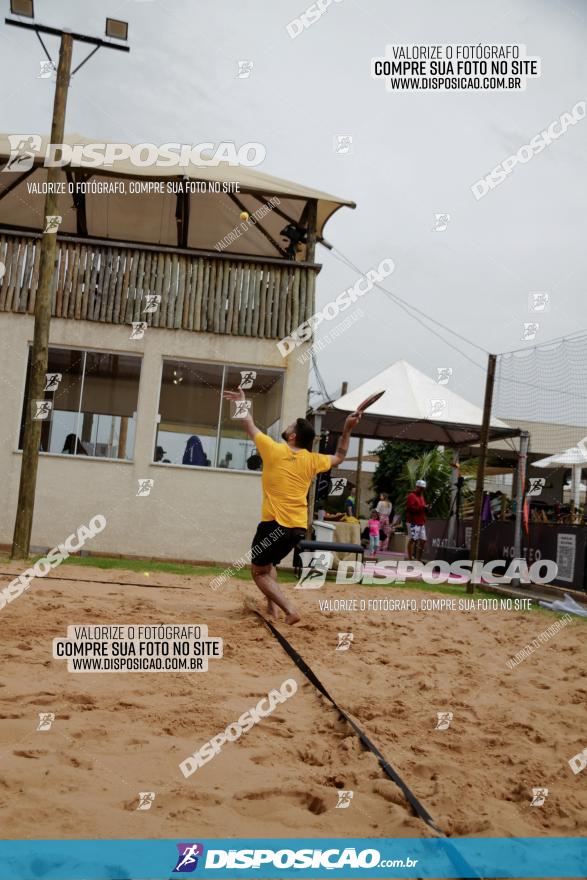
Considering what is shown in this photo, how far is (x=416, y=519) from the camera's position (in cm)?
1719

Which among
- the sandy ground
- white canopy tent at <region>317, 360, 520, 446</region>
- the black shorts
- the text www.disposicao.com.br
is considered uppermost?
white canopy tent at <region>317, 360, 520, 446</region>

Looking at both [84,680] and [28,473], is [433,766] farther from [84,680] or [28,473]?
[28,473]

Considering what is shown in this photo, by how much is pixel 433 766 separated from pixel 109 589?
6.06 meters

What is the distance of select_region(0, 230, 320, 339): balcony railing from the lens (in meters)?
14.2

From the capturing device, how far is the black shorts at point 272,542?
730 centimetres

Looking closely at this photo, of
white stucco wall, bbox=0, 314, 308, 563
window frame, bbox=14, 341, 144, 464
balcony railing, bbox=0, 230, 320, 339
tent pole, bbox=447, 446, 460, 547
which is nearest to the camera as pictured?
white stucco wall, bbox=0, 314, 308, 563

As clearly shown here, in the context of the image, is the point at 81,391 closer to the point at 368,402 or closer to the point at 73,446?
the point at 73,446

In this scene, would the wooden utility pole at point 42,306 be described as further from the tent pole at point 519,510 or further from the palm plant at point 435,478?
the palm plant at point 435,478

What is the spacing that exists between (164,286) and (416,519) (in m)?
7.36

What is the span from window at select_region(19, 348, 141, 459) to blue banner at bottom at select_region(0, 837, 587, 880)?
39.2 ft

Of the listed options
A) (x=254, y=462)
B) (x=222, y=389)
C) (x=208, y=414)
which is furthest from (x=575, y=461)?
(x=208, y=414)

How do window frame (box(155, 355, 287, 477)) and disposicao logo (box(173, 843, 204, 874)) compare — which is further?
window frame (box(155, 355, 287, 477))

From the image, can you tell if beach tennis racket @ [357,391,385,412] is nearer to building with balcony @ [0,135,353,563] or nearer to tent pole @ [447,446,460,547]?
building with balcony @ [0,135,353,563]

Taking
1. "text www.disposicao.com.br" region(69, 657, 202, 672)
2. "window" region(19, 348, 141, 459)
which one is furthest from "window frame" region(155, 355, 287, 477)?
"text www.disposicao.com.br" region(69, 657, 202, 672)
